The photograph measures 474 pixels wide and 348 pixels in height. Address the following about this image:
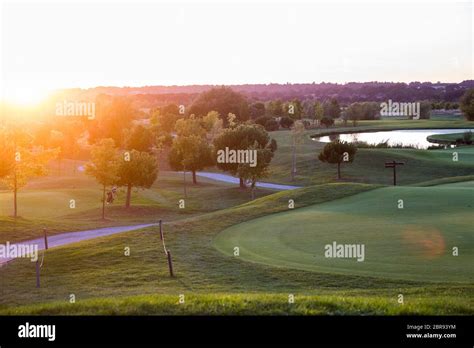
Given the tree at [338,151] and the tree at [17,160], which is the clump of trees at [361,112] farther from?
the tree at [17,160]

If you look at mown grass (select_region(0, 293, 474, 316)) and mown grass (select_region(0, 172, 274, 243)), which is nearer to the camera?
mown grass (select_region(0, 293, 474, 316))

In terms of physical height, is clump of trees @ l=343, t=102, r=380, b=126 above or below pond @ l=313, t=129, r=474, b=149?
above

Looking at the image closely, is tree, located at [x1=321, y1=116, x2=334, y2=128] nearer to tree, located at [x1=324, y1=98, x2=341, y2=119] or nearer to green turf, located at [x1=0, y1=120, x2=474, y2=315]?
tree, located at [x1=324, y1=98, x2=341, y2=119]

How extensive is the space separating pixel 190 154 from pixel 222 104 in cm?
5967

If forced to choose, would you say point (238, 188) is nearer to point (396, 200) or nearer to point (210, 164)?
point (210, 164)

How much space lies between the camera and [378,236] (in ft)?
65.8

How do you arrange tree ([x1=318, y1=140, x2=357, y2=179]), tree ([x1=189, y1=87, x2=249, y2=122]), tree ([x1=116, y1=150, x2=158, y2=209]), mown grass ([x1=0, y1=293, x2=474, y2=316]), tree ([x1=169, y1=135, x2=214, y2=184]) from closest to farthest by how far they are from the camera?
mown grass ([x1=0, y1=293, x2=474, y2=316]) → tree ([x1=116, y1=150, x2=158, y2=209]) → tree ([x1=318, y1=140, x2=357, y2=179]) → tree ([x1=169, y1=135, x2=214, y2=184]) → tree ([x1=189, y1=87, x2=249, y2=122])

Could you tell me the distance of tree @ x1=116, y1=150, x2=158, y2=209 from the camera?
45.2 m

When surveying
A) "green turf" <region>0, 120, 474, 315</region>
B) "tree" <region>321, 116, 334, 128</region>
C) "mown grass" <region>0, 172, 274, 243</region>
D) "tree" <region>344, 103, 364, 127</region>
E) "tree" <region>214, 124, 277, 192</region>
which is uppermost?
"tree" <region>344, 103, 364, 127</region>

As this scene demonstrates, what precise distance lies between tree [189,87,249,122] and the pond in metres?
20.2

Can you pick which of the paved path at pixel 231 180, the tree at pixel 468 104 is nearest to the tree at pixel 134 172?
the paved path at pixel 231 180

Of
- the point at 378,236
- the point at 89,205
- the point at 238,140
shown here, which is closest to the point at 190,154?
the point at 238,140

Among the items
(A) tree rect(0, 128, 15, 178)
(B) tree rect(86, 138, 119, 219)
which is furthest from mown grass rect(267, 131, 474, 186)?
(A) tree rect(0, 128, 15, 178)

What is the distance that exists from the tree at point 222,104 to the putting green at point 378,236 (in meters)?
87.3
